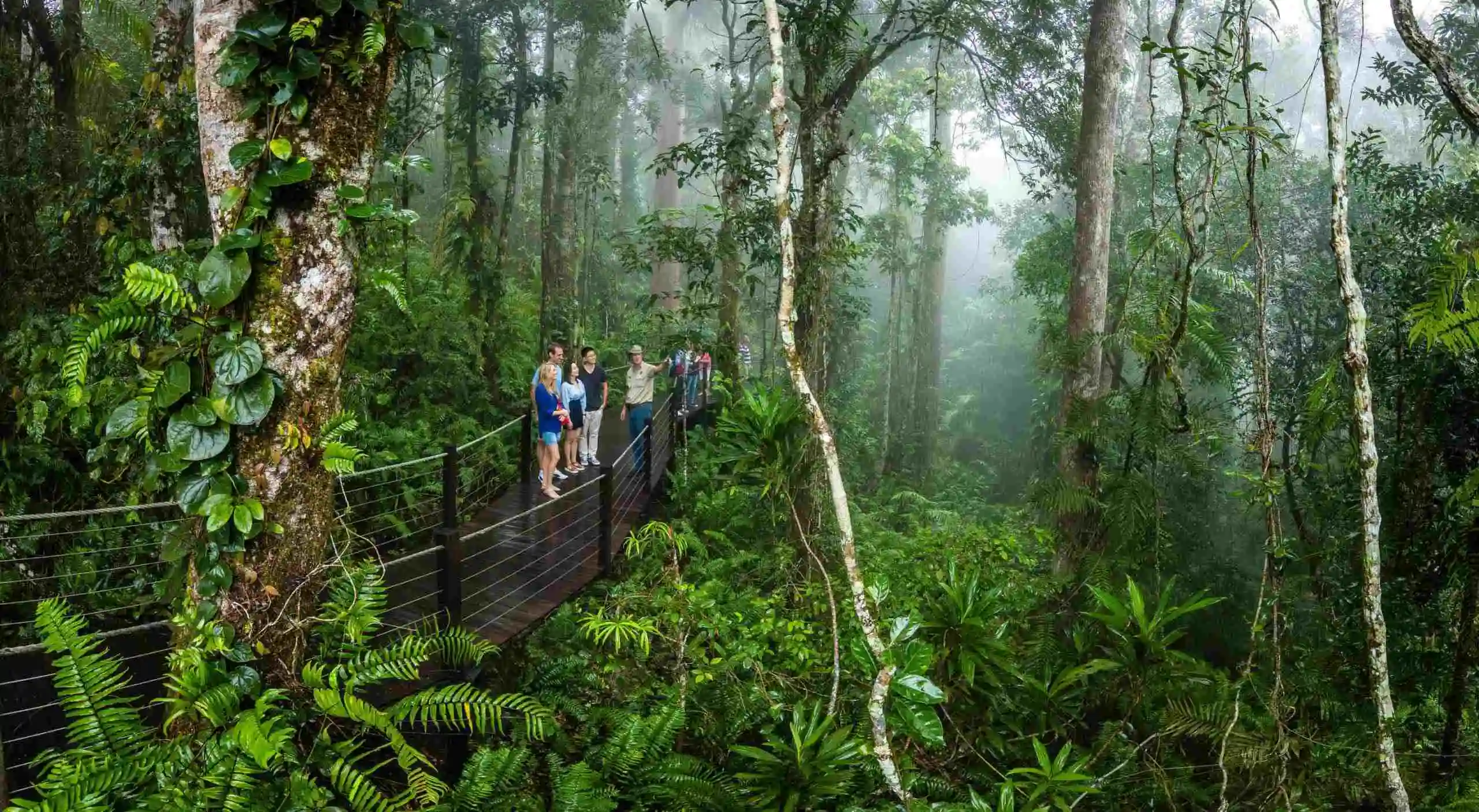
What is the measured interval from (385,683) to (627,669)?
206 cm

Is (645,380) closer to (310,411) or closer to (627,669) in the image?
(627,669)

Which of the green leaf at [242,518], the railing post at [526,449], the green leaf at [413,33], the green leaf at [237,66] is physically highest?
the green leaf at [413,33]

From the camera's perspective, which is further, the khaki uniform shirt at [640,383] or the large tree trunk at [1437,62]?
the khaki uniform shirt at [640,383]

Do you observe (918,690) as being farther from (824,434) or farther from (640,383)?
(640,383)

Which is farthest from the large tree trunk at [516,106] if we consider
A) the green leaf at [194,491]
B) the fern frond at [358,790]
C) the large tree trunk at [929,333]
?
the large tree trunk at [929,333]

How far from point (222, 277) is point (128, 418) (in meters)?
0.59

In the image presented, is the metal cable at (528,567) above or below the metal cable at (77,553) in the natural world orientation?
below

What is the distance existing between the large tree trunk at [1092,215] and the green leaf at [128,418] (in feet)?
23.7

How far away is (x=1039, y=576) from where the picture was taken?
24.2ft

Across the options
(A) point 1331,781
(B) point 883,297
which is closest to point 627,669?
(A) point 1331,781

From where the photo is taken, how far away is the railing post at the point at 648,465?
7.85m

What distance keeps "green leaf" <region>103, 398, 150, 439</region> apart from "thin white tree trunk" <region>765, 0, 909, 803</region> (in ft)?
8.39

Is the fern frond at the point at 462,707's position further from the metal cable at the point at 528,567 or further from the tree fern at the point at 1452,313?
the tree fern at the point at 1452,313

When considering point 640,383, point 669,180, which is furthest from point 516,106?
point 669,180
